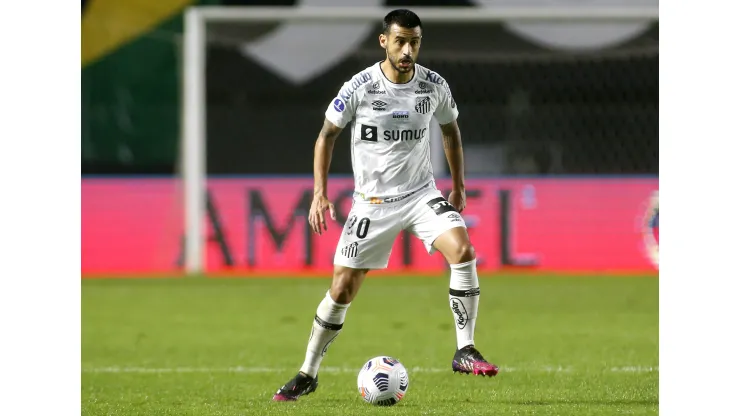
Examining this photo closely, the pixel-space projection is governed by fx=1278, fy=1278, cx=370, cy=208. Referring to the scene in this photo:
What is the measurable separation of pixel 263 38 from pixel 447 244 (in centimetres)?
1009

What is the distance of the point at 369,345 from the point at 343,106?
10.0 feet

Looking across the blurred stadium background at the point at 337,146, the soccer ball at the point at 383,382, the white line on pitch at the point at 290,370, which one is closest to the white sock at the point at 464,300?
the soccer ball at the point at 383,382

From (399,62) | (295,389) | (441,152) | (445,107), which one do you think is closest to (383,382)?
(295,389)

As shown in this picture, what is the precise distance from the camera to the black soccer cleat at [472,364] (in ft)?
19.1

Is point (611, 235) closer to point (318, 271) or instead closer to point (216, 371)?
point (318, 271)

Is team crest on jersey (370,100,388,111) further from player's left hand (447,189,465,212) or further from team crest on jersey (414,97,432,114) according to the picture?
player's left hand (447,189,465,212)

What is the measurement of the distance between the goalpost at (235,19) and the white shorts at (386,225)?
864 centimetres

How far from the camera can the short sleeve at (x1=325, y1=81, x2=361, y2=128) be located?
244 inches

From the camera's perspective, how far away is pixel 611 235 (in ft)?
50.1
